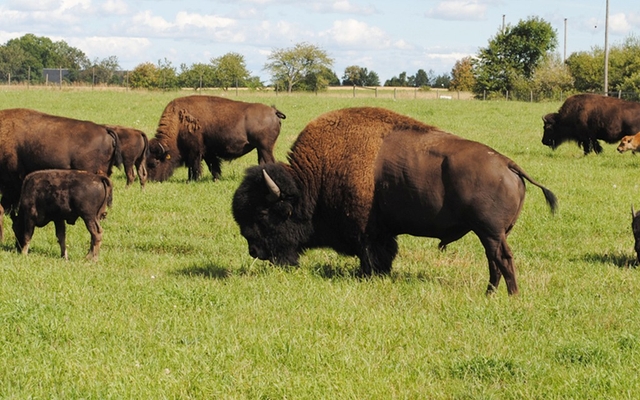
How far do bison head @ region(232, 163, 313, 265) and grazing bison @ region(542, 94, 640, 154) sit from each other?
1717 centimetres

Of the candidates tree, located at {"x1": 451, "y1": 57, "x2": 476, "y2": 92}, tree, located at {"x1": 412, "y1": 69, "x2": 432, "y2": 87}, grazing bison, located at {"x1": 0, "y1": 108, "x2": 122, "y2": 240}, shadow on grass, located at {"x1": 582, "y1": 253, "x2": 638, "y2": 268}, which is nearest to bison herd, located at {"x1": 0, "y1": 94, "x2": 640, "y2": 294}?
shadow on grass, located at {"x1": 582, "y1": 253, "x2": 638, "y2": 268}

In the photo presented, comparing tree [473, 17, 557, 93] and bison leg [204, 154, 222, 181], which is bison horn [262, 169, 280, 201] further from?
tree [473, 17, 557, 93]

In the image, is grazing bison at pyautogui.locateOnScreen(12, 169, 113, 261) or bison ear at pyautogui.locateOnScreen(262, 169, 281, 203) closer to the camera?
bison ear at pyautogui.locateOnScreen(262, 169, 281, 203)

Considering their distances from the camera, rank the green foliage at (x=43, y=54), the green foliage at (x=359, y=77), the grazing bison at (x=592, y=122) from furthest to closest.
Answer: the green foliage at (x=359, y=77)
the green foliage at (x=43, y=54)
the grazing bison at (x=592, y=122)

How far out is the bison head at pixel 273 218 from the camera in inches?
372

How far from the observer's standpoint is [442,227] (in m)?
8.70

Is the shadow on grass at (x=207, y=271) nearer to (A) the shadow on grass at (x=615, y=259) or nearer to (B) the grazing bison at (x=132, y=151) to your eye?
(A) the shadow on grass at (x=615, y=259)

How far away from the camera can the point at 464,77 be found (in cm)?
11056

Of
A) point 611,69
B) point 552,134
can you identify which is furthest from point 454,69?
point 552,134

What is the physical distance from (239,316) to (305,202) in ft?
8.57

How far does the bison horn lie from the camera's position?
30.2 feet

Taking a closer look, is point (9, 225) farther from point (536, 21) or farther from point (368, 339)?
point (536, 21)

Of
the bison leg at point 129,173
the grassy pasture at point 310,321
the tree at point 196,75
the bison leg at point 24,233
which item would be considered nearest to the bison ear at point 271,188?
the grassy pasture at point 310,321

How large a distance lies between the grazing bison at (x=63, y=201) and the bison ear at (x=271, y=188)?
2.46 metres
